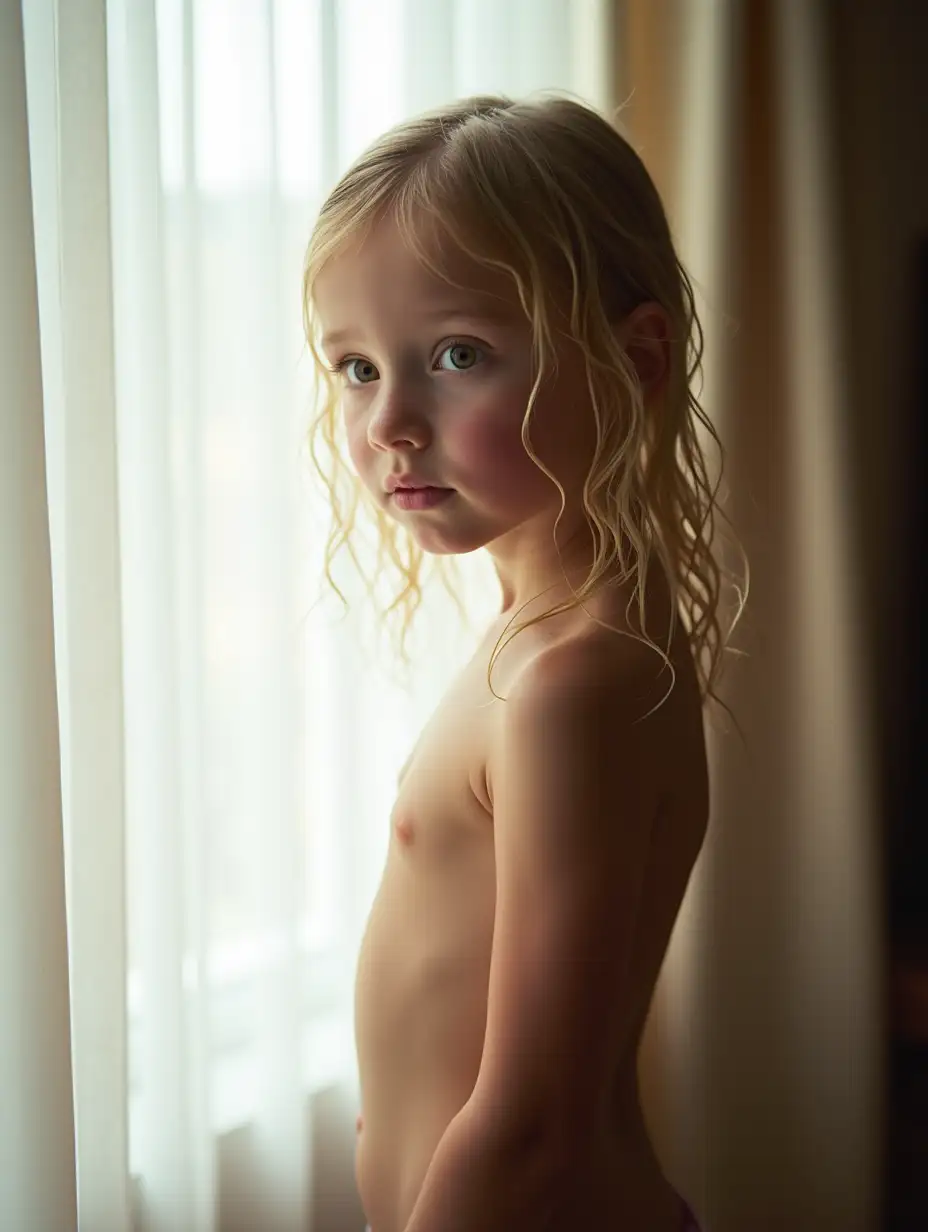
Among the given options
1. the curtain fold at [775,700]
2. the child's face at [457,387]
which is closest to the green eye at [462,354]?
the child's face at [457,387]

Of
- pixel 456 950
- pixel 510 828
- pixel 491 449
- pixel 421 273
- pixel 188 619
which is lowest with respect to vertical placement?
pixel 456 950

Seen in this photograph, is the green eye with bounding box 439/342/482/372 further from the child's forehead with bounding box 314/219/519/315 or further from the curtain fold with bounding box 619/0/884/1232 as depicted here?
the curtain fold with bounding box 619/0/884/1232

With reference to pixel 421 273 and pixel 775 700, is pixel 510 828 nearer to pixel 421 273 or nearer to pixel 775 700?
pixel 421 273

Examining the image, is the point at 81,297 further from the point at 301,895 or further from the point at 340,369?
the point at 301,895

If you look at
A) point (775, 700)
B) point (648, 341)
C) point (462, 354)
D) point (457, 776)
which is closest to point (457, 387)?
point (462, 354)

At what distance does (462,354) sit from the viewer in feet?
2.40

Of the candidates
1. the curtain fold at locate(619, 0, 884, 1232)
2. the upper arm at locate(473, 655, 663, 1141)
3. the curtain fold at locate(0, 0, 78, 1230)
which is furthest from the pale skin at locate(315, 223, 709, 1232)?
the curtain fold at locate(619, 0, 884, 1232)

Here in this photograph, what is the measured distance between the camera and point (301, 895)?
120 cm

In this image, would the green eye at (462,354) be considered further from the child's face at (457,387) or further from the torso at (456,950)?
the torso at (456,950)

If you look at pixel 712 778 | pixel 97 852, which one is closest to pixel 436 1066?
pixel 97 852

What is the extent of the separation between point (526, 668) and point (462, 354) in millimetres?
213

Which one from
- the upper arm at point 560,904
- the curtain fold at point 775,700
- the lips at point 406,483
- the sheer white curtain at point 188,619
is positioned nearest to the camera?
the upper arm at point 560,904

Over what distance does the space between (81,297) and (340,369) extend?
0.83 feet

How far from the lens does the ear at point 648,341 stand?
762 millimetres
